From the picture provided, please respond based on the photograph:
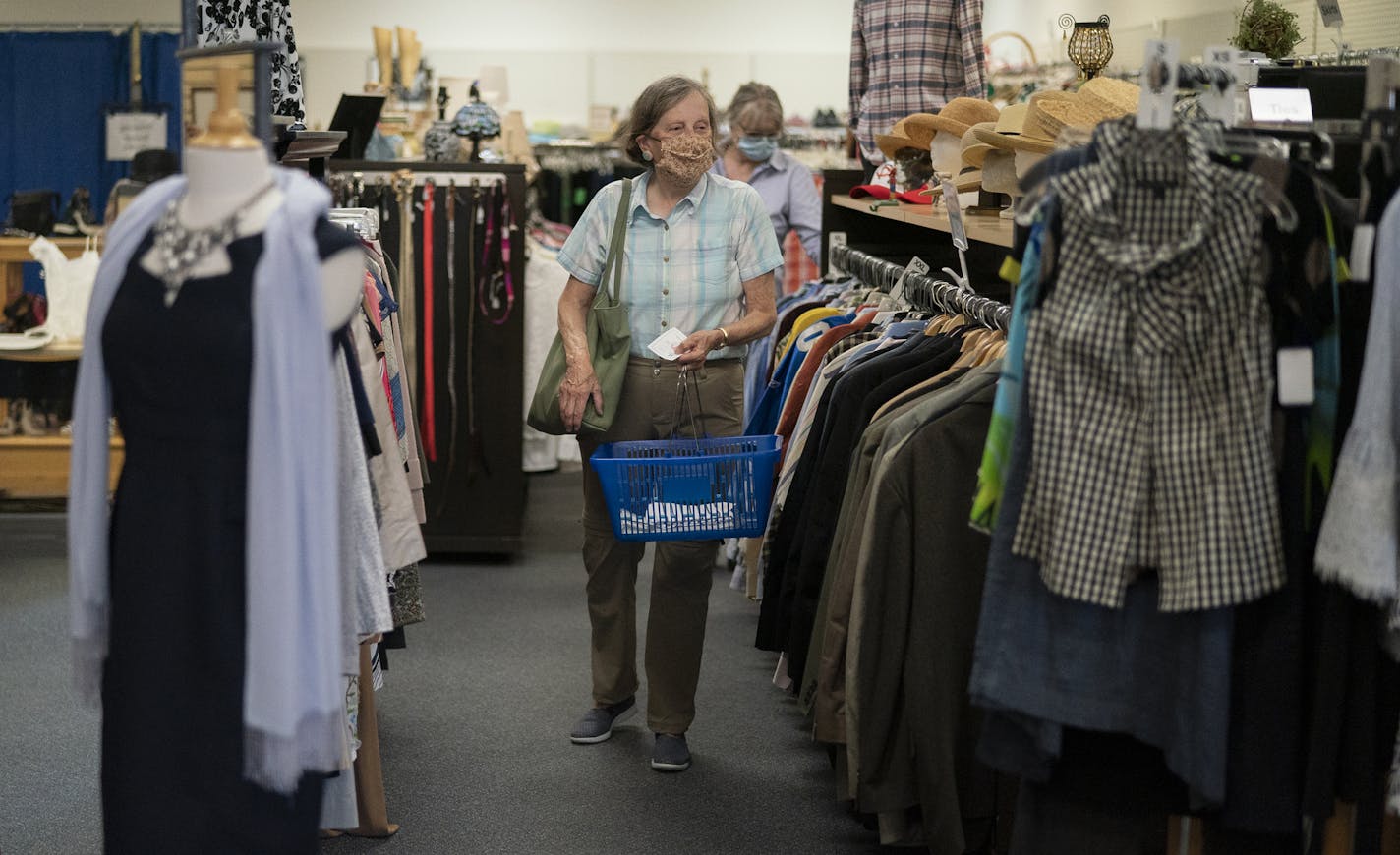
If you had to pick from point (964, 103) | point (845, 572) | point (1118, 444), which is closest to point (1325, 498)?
point (1118, 444)

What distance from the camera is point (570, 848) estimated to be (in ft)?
11.1

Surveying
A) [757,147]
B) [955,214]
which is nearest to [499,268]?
[757,147]

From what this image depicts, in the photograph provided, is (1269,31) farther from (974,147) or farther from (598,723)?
(598,723)

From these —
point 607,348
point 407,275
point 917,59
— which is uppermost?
point 917,59

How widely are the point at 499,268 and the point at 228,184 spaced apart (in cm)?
360

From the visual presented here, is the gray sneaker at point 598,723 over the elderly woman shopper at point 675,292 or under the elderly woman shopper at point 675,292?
under

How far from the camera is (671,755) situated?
12.7 ft

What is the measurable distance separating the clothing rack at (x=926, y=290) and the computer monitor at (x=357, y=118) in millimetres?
1788

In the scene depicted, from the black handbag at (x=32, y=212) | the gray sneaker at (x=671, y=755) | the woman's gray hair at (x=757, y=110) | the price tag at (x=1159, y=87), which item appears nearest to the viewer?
the price tag at (x=1159, y=87)

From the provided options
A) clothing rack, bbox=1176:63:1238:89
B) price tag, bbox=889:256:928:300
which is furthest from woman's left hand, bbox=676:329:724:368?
clothing rack, bbox=1176:63:1238:89

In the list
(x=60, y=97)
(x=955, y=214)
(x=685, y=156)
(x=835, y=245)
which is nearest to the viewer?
(x=955, y=214)

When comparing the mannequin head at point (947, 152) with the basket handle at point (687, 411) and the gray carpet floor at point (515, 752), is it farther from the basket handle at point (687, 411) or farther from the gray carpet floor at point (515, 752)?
the gray carpet floor at point (515, 752)

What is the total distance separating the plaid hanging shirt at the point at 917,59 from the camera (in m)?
6.03

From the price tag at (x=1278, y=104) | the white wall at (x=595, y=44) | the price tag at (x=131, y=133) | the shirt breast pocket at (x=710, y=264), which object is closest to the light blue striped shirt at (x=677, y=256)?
the shirt breast pocket at (x=710, y=264)
